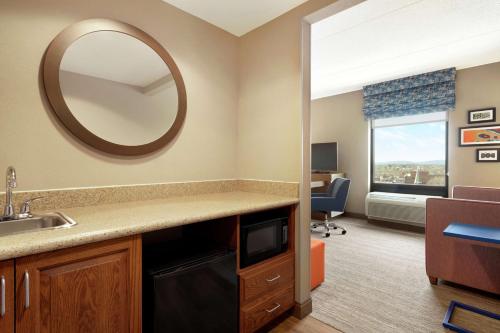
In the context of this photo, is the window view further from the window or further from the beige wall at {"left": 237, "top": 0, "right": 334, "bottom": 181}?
the beige wall at {"left": 237, "top": 0, "right": 334, "bottom": 181}

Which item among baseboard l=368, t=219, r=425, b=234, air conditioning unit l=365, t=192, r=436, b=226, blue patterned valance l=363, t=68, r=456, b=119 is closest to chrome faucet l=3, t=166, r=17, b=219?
air conditioning unit l=365, t=192, r=436, b=226

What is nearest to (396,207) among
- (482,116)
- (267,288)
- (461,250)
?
(482,116)

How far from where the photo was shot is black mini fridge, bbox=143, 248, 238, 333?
3.66 feet

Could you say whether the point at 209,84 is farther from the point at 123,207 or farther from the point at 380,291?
the point at 380,291

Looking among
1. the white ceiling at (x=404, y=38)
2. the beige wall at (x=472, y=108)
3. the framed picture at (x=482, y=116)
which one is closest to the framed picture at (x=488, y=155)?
the beige wall at (x=472, y=108)

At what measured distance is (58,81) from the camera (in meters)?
1.42

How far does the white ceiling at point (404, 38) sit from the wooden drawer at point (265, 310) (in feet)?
8.54

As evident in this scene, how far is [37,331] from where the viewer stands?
850 millimetres

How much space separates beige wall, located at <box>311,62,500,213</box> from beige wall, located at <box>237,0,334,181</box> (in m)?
3.41

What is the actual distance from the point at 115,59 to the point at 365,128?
4490mm

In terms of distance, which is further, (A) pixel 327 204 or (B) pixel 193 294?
(A) pixel 327 204

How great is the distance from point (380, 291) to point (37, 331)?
2.38 metres

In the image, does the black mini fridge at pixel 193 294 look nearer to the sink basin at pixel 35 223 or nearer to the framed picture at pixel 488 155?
the sink basin at pixel 35 223

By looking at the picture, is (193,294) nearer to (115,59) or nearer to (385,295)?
(115,59)
